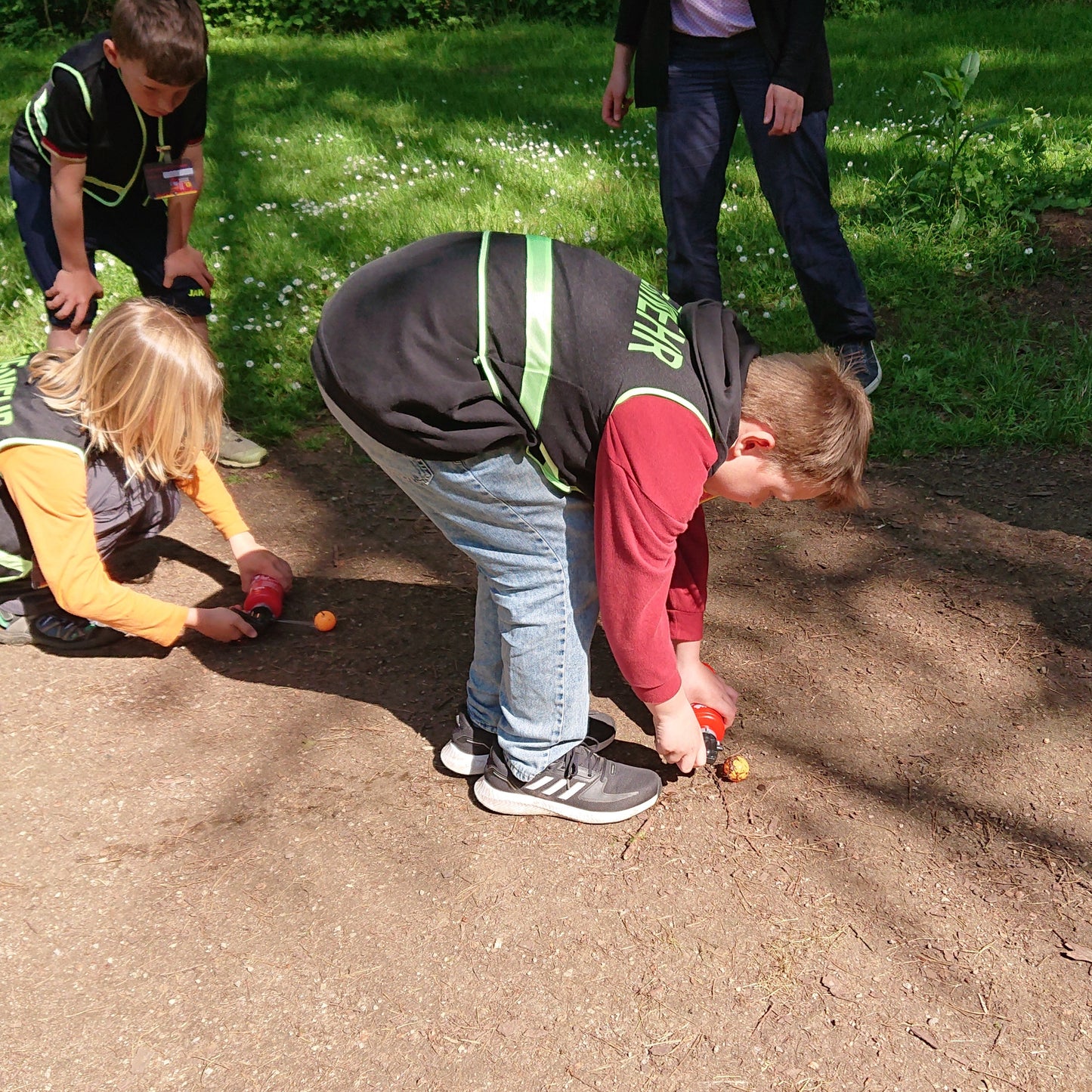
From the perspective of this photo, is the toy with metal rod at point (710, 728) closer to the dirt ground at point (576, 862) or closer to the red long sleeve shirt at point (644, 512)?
the dirt ground at point (576, 862)

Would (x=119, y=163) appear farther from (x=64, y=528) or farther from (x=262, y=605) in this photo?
(x=262, y=605)

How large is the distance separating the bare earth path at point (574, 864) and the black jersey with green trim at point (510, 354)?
0.95 m

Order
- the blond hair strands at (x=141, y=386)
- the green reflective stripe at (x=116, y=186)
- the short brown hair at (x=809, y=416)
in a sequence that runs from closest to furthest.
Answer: the short brown hair at (x=809, y=416), the blond hair strands at (x=141, y=386), the green reflective stripe at (x=116, y=186)

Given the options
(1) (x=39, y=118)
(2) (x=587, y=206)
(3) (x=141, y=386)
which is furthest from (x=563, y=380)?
(2) (x=587, y=206)

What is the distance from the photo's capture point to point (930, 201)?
5289mm

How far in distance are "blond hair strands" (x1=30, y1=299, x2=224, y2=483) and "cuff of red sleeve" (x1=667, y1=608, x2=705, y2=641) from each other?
1320 millimetres

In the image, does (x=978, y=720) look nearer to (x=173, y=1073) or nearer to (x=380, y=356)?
(x=380, y=356)

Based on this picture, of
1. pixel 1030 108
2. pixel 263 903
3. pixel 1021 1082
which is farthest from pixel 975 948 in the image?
pixel 1030 108

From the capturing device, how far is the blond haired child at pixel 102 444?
8.93ft

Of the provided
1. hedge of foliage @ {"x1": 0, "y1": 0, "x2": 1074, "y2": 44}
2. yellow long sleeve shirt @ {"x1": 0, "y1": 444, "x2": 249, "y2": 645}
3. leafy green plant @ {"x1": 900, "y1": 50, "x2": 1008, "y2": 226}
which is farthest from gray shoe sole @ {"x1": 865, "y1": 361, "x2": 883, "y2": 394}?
hedge of foliage @ {"x1": 0, "y1": 0, "x2": 1074, "y2": 44}

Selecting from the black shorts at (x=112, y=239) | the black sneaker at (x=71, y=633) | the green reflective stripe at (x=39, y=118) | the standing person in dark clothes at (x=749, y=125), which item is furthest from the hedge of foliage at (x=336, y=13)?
the black sneaker at (x=71, y=633)

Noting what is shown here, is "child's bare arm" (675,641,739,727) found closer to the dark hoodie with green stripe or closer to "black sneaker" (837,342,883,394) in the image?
the dark hoodie with green stripe

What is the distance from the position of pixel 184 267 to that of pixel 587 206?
260 centimetres

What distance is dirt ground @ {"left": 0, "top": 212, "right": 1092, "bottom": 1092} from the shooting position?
200 centimetres
